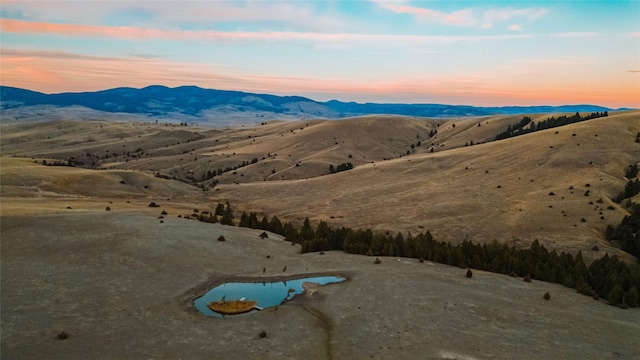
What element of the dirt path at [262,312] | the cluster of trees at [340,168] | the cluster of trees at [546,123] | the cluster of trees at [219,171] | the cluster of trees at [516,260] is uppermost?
the cluster of trees at [546,123]

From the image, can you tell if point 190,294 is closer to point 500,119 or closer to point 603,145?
point 603,145

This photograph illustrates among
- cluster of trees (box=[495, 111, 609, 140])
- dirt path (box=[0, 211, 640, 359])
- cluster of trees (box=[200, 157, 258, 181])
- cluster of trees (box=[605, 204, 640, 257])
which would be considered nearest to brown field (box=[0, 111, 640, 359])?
dirt path (box=[0, 211, 640, 359])

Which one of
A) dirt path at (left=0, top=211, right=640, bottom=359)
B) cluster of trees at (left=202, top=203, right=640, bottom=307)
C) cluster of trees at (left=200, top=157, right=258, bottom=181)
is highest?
dirt path at (left=0, top=211, right=640, bottom=359)

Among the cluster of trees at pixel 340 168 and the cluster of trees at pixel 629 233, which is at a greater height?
the cluster of trees at pixel 629 233

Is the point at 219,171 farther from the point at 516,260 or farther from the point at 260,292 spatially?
the point at 260,292

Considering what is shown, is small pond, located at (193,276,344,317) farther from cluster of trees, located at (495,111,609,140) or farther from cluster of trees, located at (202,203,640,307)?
cluster of trees, located at (495,111,609,140)

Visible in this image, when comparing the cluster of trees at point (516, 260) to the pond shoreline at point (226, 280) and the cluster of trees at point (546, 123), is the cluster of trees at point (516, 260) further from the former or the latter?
the cluster of trees at point (546, 123)

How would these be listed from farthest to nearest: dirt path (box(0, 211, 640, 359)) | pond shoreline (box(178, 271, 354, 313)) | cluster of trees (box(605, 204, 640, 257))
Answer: cluster of trees (box(605, 204, 640, 257)), pond shoreline (box(178, 271, 354, 313)), dirt path (box(0, 211, 640, 359))

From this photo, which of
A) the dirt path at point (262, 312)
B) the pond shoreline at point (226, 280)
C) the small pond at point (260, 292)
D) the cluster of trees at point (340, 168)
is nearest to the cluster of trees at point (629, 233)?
the dirt path at point (262, 312)
